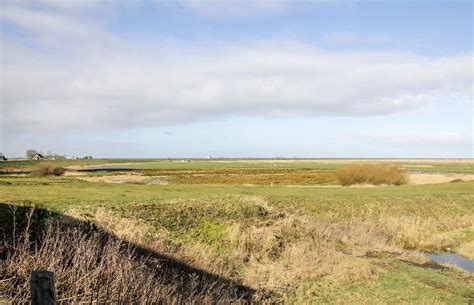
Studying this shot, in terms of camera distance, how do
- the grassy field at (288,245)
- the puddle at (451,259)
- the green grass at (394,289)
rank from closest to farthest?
the green grass at (394,289), the grassy field at (288,245), the puddle at (451,259)

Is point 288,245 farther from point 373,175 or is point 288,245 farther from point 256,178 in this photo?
point 256,178

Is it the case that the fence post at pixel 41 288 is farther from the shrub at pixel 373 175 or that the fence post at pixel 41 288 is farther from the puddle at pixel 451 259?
the shrub at pixel 373 175

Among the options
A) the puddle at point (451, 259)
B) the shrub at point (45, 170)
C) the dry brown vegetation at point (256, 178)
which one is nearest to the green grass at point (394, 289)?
the puddle at point (451, 259)

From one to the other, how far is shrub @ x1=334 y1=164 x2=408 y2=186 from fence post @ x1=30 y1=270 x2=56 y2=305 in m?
68.6

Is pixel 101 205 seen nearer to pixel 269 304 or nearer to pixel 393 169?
pixel 269 304

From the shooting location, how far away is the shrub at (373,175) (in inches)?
2751

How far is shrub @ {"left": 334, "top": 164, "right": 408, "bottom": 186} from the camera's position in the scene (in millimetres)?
69875

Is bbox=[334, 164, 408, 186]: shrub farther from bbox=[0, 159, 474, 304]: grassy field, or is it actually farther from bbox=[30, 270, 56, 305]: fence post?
bbox=[30, 270, 56, 305]: fence post

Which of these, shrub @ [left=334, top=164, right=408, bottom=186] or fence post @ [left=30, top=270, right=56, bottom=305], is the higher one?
fence post @ [left=30, top=270, right=56, bottom=305]

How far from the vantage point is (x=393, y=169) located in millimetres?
71500

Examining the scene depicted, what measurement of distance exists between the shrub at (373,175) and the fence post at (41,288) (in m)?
68.6

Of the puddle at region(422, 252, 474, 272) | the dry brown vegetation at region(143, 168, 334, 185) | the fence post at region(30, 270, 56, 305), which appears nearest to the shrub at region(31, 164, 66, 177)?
the dry brown vegetation at region(143, 168, 334, 185)

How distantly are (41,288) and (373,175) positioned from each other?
69443mm

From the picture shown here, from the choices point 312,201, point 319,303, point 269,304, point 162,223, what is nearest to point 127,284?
point 269,304
